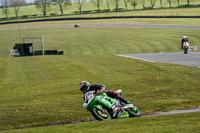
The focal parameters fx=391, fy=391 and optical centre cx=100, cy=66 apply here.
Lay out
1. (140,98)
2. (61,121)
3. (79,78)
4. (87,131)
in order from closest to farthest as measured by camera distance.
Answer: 1. (87,131)
2. (61,121)
3. (140,98)
4. (79,78)

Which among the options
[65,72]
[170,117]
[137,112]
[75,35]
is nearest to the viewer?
[170,117]

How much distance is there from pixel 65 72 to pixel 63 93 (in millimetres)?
5965

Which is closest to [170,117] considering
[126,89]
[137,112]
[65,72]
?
[137,112]

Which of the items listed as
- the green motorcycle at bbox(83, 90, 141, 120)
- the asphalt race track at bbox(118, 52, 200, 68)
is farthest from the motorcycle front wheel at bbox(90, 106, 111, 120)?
the asphalt race track at bbox(118, 52, 200, 68)

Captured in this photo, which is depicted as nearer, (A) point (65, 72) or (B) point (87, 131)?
(B) point (87, 131)

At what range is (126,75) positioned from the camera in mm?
23531

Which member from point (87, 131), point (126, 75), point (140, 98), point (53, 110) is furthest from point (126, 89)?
point (87, 131)

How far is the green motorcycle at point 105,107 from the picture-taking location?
12.4 m

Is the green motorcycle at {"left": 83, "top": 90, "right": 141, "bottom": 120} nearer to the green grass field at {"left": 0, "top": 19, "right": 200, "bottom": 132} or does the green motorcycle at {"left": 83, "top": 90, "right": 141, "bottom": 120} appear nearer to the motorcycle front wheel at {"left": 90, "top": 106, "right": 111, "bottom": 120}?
the motorcycle front wheel at {"left": 90, "top": 106, "right": 111, "bottom": 120}

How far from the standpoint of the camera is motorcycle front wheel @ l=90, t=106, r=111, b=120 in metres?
12.3

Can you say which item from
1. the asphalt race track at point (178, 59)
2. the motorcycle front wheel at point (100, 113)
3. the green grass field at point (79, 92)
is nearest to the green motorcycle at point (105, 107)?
the motorcycle front wheel at point (100, 113)

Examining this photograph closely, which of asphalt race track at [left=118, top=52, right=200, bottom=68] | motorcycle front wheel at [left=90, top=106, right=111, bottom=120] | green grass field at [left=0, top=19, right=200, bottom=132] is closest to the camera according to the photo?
motorcycle front wheel at [left=90, top=106, right=111, bottom=120]

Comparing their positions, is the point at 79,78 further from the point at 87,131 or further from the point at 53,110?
the point at 87,131

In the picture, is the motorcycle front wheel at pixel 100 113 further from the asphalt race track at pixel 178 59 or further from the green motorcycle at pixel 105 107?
the asphalt race track at pixel 178 59
